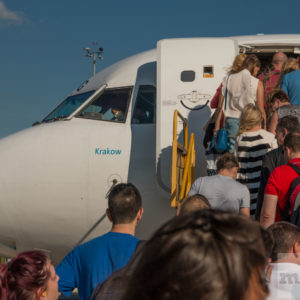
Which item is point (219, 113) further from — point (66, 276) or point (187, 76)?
point (66, 276)

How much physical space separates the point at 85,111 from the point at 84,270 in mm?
4693

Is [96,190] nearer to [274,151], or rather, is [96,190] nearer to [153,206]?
[153,206]

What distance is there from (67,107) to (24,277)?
585 cm

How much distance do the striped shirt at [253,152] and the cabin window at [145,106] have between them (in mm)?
2250

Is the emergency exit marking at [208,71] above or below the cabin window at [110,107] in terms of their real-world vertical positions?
above

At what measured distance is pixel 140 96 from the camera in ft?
24.5

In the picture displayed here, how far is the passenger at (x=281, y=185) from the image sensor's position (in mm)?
4066

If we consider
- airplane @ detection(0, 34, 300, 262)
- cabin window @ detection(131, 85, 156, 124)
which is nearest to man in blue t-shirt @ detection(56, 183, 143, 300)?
airplane @ detection(0, 34, 300, 262)

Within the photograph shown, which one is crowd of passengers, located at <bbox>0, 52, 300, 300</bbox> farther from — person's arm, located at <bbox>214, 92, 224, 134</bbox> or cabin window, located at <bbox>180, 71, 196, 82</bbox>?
cabin window, located at <bbox>180, 71, 196, 82</bbox>

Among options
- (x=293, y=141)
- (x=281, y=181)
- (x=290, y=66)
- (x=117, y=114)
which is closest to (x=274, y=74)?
(x=290, y=66)

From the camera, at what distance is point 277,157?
185 inches

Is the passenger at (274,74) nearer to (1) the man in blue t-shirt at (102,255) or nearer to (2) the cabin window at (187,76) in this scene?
(2) the cabin window at (187,76)

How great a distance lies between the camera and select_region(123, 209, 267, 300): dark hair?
104cm

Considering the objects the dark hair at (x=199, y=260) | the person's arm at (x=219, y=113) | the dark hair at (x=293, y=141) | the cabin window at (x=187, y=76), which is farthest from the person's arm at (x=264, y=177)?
the dark hair at (x=199, y=260)
